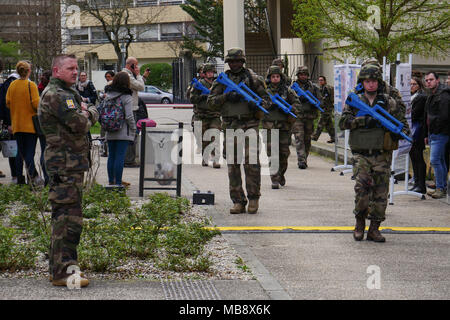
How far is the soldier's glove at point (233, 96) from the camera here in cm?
1012

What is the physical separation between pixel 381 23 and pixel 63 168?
14772mm

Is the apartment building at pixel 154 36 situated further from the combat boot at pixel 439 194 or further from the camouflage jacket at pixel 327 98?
the combat boot at pixel 439 194

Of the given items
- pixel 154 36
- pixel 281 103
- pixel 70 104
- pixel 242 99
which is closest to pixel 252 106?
pixel 242 99

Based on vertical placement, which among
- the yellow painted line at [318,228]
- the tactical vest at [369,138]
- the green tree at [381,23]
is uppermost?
the green tree at [381,23]

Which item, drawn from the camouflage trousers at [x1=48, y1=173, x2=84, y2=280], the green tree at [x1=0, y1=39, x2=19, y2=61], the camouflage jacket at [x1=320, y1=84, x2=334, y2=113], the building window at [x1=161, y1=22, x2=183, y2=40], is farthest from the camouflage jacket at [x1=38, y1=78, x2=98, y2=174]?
the building window at [x1=161, y1=22, x2=183, y2=40]

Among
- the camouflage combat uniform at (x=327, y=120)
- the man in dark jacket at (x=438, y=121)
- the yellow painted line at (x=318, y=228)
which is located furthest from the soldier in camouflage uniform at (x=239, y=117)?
A: the camouflage combat uniform at (x=327, y=120)

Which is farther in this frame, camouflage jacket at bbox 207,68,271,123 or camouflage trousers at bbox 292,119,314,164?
camouflage trousers at bbox 292,119,314,164

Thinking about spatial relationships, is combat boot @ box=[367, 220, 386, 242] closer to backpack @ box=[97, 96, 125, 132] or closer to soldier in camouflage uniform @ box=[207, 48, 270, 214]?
soldier in camouflage uniform @ box=[207, 48, 270, 214]

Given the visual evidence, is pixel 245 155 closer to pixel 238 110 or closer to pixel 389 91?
pixel 238 110

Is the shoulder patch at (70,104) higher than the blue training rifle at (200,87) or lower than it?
lower

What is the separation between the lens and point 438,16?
1967 cm

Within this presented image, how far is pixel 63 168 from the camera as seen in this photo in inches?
253

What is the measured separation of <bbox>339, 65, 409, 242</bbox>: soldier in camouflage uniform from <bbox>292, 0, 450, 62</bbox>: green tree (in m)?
10.8

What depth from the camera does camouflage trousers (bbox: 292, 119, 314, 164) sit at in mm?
16062
